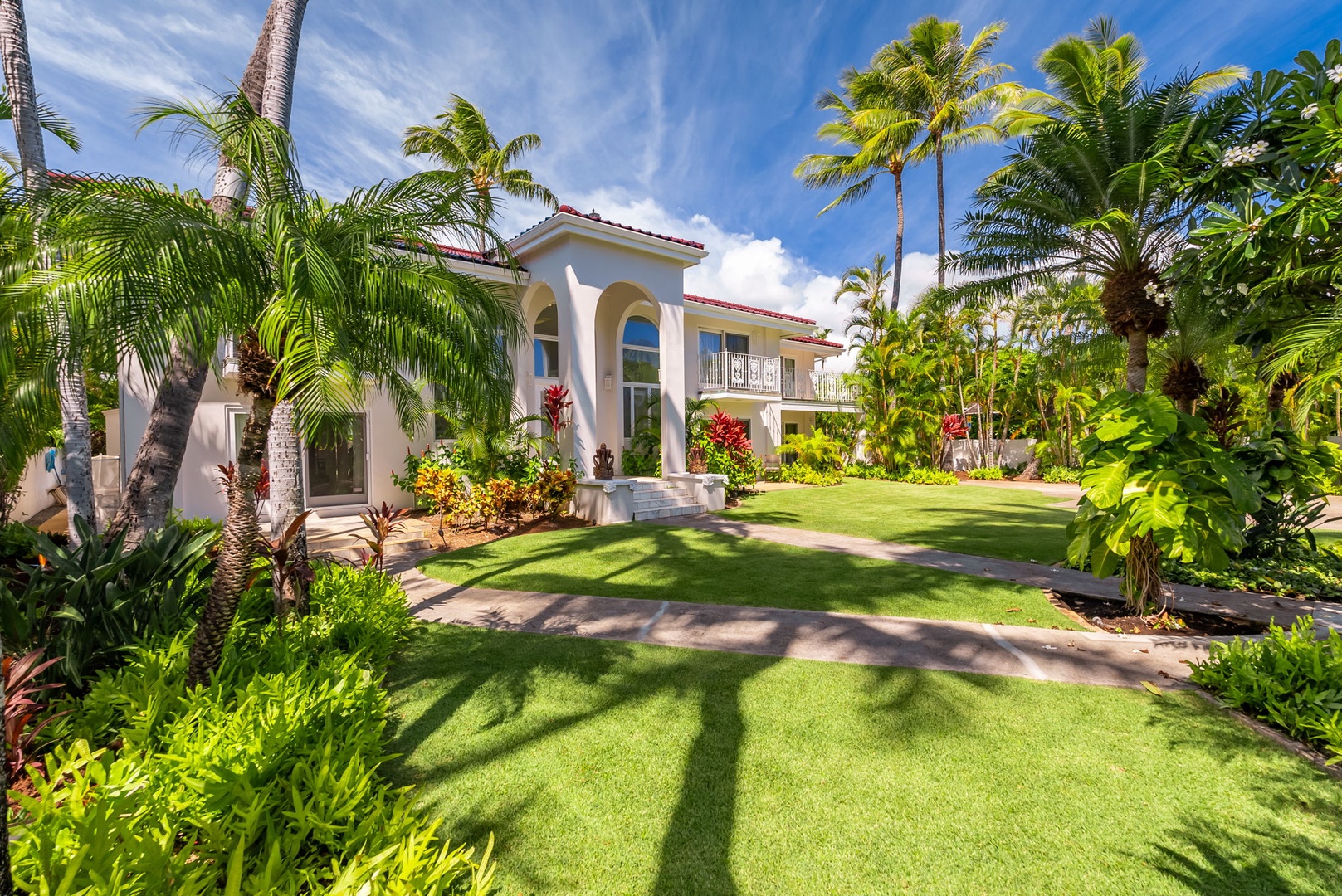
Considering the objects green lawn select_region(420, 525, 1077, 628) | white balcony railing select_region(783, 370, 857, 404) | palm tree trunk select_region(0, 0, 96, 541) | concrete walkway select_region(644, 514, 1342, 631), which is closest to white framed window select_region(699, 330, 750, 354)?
white balcony railing select_region(783, 370, 857, 404)

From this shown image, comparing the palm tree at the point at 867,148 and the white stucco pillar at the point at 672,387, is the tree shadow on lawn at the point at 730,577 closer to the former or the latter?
the white stucco pillar at the point at 672,387

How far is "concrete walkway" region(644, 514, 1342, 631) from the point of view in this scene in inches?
221

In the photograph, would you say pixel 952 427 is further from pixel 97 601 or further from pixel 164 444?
pixel 97 601

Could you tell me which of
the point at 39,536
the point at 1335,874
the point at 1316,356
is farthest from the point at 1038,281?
the point at 39,536

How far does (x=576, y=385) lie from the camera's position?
40.6 ft

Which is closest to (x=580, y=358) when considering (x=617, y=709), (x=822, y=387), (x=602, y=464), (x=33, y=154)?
(x=602, y=464)

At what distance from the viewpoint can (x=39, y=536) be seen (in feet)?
14.3

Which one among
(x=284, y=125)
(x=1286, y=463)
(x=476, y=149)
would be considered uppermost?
(x=476, y=149)

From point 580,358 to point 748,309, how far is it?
10.9m

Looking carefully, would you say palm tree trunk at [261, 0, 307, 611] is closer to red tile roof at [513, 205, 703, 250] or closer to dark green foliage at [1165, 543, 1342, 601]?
red tile roof at [513, 205, 703, 250]

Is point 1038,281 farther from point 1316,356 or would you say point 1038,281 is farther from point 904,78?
point 904,78

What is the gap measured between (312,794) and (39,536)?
400 cm

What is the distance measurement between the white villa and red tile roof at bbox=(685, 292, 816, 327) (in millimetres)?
726

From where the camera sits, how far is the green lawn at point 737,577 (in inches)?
239
